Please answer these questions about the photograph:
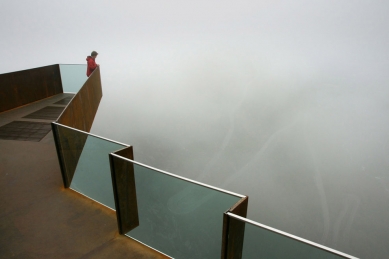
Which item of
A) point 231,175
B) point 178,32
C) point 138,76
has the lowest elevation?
point 231,175

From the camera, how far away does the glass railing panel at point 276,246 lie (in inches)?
73.3

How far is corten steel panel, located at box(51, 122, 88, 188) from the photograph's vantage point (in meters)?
3.66

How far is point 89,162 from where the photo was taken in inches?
143

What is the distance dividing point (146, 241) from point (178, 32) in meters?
29.6

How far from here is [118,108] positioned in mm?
35406

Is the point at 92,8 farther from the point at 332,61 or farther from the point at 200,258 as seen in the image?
the point at 200,258

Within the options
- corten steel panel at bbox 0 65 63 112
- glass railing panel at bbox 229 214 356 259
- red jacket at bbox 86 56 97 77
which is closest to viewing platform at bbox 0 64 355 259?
glass railing panel at bbox 229 214 356 259

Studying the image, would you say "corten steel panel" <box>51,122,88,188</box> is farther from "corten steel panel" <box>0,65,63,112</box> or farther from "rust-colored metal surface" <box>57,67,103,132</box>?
"corten steel panel" <box>0,65,63,112</box>

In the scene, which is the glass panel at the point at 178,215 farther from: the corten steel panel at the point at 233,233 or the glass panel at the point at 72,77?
the glass panel at the point at 72,77

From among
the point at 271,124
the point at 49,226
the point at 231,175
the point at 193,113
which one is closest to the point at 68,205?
the point at 49,226

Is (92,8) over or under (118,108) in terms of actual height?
over

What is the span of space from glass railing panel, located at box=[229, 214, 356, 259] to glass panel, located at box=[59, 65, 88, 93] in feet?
26.7

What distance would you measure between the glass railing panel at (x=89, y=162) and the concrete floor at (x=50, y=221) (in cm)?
15

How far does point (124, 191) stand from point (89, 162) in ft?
2.66
